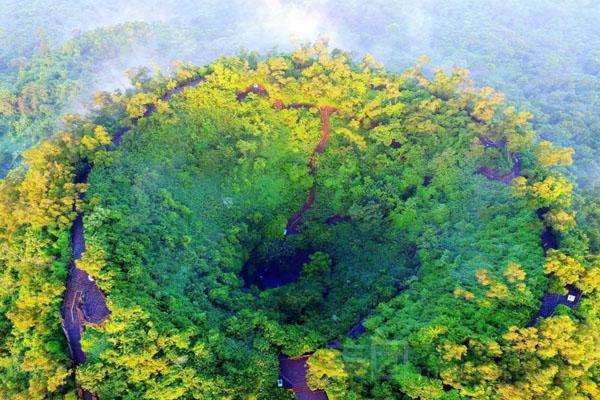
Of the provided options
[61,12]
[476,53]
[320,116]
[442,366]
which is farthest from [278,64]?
[61,12]

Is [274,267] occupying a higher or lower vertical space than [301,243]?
lower

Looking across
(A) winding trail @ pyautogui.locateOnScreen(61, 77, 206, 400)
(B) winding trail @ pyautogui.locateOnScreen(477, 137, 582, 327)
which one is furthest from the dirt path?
(A) winding trail @ pyautogui.locateOnScreen(61, 77, 206, 400)

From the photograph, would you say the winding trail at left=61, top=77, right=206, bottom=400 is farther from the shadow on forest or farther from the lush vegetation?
the shadow on forest

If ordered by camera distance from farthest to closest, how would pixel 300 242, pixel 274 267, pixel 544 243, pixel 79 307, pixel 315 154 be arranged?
pixel 315 154
pixel 300 242
pixel 274 267
pixel 544 243
pixel 79 307

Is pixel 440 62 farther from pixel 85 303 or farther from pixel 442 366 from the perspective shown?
pixel 85 303

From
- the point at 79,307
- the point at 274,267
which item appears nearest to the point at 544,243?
the point at 274,267

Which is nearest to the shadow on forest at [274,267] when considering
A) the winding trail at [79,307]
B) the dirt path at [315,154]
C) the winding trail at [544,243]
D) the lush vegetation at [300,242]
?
the lush vegetation at [300,242]

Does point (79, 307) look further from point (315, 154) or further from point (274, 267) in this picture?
point (315, 154)
